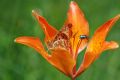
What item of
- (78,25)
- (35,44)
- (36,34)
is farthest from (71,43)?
(36,34)

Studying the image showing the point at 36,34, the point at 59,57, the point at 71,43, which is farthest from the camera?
the point at 36,34

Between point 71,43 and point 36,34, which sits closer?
point 71,43

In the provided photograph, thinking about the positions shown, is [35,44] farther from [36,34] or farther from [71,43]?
[36,34]

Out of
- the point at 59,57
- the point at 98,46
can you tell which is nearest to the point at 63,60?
the point at 59,57

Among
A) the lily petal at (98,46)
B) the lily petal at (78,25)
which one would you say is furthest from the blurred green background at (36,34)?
the lily petal at (98,46)

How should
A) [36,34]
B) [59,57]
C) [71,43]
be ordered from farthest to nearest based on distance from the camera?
[36,34], [71,43], [59,57]

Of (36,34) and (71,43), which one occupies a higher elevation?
(71,43)

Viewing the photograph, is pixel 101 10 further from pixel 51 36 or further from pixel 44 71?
pixel 51 36
